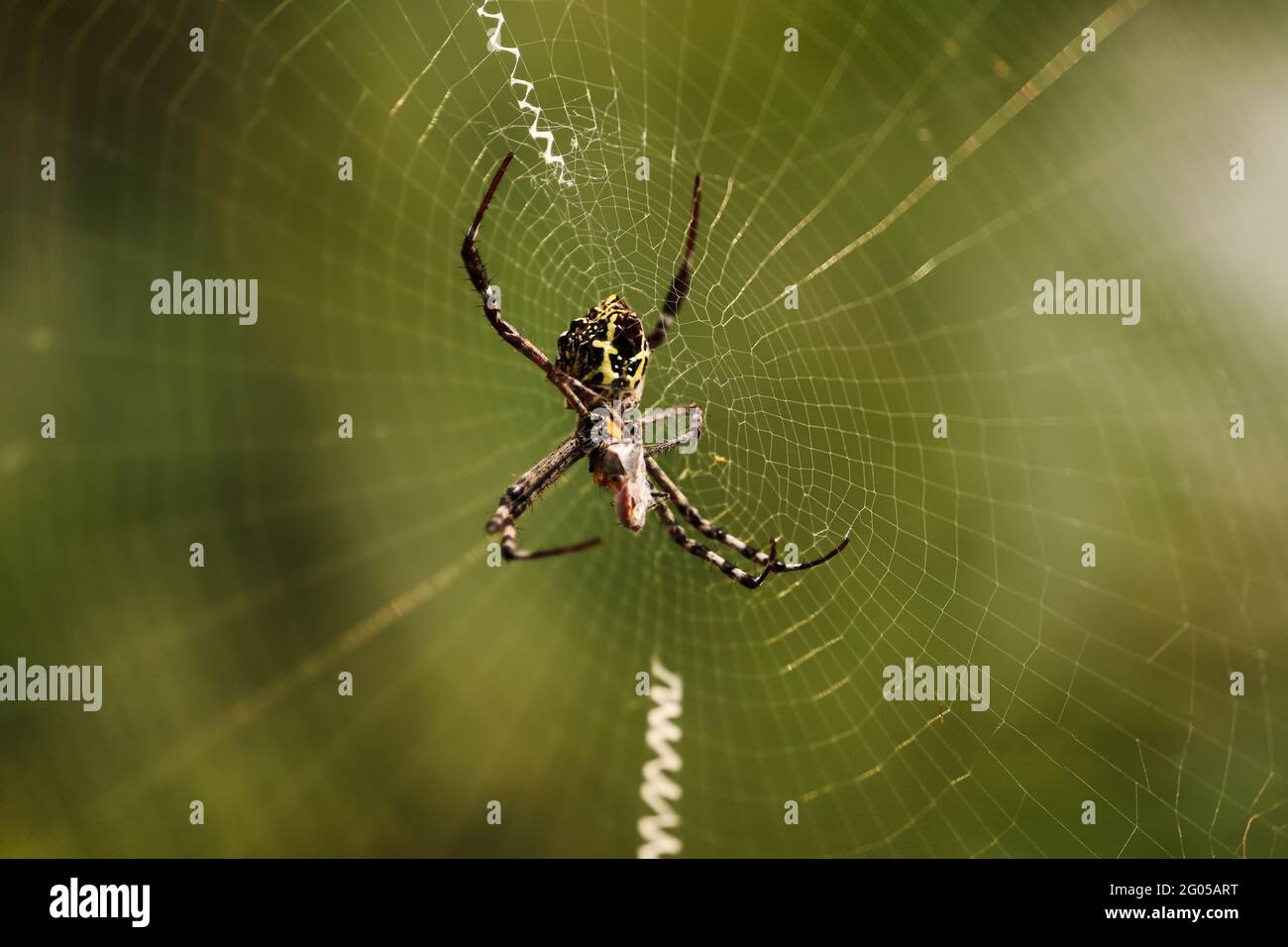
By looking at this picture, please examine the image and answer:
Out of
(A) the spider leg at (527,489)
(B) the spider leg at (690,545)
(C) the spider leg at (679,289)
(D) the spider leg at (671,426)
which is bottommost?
(B) the spider leg at (690,545)

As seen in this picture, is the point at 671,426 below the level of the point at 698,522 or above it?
above

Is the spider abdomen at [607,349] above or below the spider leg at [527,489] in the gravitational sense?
above

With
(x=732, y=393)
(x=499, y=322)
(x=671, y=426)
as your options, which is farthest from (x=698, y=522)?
(x=499, y=322)

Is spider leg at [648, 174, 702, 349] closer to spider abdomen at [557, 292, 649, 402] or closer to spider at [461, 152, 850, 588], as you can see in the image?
spider at [461, 152, 850, 588]

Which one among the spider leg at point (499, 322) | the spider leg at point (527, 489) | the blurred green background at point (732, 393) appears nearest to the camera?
the spider leg at point (499, 322)

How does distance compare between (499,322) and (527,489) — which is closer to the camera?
(499,322)

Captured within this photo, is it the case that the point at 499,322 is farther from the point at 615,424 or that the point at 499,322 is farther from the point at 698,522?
the point at 698,522

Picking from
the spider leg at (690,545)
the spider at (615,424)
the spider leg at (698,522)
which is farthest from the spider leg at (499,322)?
the spider leg at (690,545)

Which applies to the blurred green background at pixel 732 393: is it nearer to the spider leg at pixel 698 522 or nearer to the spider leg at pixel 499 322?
the spider leg at pixel 698 522

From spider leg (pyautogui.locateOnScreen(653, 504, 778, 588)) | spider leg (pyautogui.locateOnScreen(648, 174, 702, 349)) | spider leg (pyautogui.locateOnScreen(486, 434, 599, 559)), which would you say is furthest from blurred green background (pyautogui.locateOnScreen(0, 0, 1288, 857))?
spider leg (pyautogui.locateOnScreen(486, 434, 599, 559))
